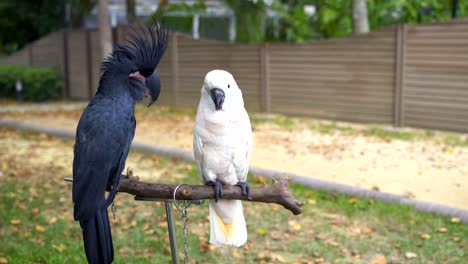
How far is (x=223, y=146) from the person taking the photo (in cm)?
289

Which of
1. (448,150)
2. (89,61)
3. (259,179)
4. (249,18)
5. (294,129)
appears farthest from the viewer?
(89,61)

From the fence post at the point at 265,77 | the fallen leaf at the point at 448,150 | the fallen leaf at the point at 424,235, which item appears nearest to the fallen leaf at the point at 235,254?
the fallen leaf at the point at 424,235

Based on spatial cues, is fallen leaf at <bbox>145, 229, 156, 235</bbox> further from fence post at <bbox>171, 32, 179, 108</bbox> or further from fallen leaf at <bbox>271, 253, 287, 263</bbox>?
fence post at <bbox>171, 32, 179, 108</bbox>

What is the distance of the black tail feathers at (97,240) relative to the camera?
2.73 m

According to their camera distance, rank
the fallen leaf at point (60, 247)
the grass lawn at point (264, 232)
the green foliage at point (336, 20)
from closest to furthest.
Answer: the grass lawn at point (264, 232) → the fallen leaf at point (60, 247) → the green foliage at point (336, 20)

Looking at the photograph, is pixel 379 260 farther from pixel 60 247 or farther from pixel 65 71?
pixel 65 71

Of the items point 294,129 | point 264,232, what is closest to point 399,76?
point 294,129

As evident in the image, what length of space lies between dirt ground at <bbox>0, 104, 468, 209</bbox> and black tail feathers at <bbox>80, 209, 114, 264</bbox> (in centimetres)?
408

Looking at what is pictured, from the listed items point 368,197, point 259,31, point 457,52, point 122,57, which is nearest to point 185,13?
point 259,31

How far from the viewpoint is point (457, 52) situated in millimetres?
9391

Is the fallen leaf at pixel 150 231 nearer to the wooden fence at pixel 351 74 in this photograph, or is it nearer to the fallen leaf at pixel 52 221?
the fallen leaf at pixel 52 221

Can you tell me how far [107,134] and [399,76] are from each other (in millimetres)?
8308

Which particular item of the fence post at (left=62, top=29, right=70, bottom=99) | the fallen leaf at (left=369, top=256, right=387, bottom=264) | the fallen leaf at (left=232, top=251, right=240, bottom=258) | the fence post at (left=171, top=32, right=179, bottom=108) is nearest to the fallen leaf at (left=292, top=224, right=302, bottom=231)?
the fallen leaf at (left=232, top=251, right=240, bottom=258)

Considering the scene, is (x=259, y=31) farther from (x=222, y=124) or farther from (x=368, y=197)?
(x=222, y=124)
